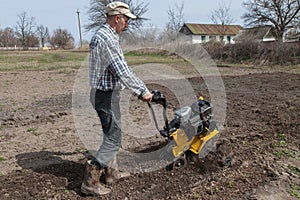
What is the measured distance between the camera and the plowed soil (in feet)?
12.0

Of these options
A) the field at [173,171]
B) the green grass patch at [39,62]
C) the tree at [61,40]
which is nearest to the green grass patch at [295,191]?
the field at [173,171]

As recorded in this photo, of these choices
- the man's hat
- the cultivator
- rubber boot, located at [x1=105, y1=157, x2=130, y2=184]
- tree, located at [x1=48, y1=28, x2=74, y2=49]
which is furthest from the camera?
tree, located at [x1=48, y1=28, x2=74, y2=49]

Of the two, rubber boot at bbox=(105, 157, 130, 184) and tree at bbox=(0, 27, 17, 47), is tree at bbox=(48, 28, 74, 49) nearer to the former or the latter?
tree at bbox=(0, 27, 17, 47)

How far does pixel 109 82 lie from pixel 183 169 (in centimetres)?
172

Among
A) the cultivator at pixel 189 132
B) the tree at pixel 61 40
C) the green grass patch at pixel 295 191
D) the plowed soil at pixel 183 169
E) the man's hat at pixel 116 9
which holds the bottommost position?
the green grass patch at pixel 295 191

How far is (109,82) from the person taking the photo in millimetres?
3424

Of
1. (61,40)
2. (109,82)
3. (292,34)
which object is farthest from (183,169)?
(61,40)

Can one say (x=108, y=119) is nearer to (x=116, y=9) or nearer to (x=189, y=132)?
(x=189, y=132)

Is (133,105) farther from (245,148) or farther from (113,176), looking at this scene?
(113,176)

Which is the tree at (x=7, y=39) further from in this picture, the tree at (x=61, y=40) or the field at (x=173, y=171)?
the field at (x=173, y=171)

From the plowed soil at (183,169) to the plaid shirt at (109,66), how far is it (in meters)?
1.37

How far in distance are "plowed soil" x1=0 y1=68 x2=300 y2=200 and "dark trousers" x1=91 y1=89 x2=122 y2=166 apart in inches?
19.6

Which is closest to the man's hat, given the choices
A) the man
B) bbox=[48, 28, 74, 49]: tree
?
the man

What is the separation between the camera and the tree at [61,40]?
3214 inches
